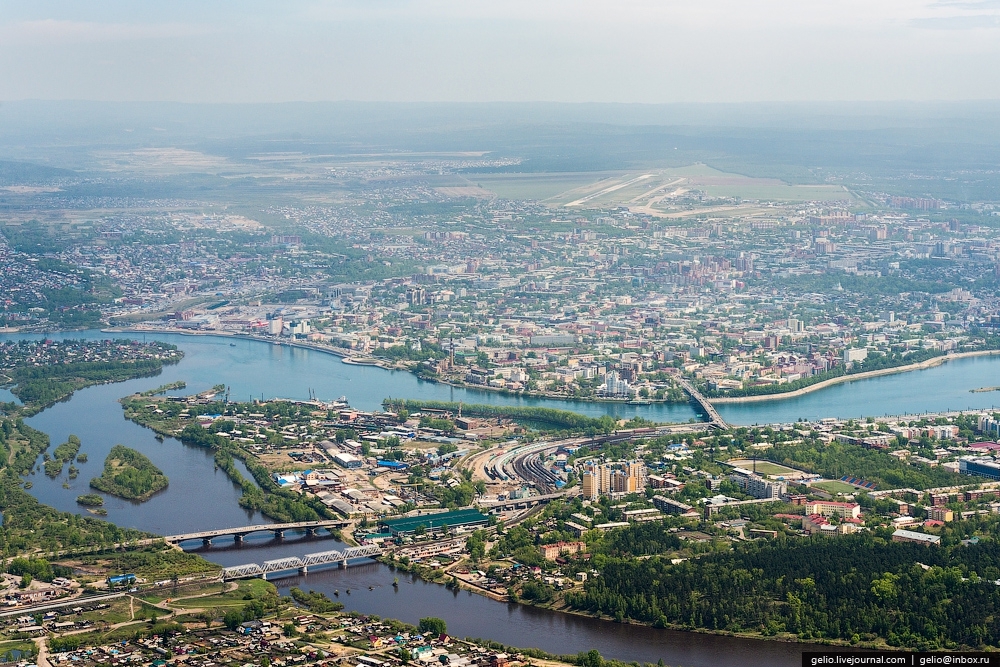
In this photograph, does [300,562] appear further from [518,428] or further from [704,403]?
[704,403]

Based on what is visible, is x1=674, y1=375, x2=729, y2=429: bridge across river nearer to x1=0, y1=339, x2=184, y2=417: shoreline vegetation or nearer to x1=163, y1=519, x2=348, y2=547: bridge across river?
x1=163, y1=519, x2=348, y2=547: bridge across river

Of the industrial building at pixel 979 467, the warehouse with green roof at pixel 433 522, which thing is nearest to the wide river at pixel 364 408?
the warehouse with green roof at pixel 433 522

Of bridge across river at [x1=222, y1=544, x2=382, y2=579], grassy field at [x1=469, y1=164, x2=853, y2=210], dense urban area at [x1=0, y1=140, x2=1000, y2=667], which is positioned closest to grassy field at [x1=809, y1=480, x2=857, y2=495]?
dense urban area at [x1=0, y1=140, x2=1000, y2=667]

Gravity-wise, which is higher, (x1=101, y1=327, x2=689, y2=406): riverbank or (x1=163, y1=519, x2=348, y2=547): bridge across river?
(x1=163, y1=519, x2=348, y2=547): bridge across river

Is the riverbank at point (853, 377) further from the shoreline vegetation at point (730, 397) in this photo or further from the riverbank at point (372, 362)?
the riverbank at point (372, 362)

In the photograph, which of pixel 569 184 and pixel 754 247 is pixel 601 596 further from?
pixel 569 184

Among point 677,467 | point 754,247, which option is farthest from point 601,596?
point 754,247

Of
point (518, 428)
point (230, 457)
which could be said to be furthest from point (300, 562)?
point (518, 428)

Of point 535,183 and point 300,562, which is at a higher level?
point 300,562
